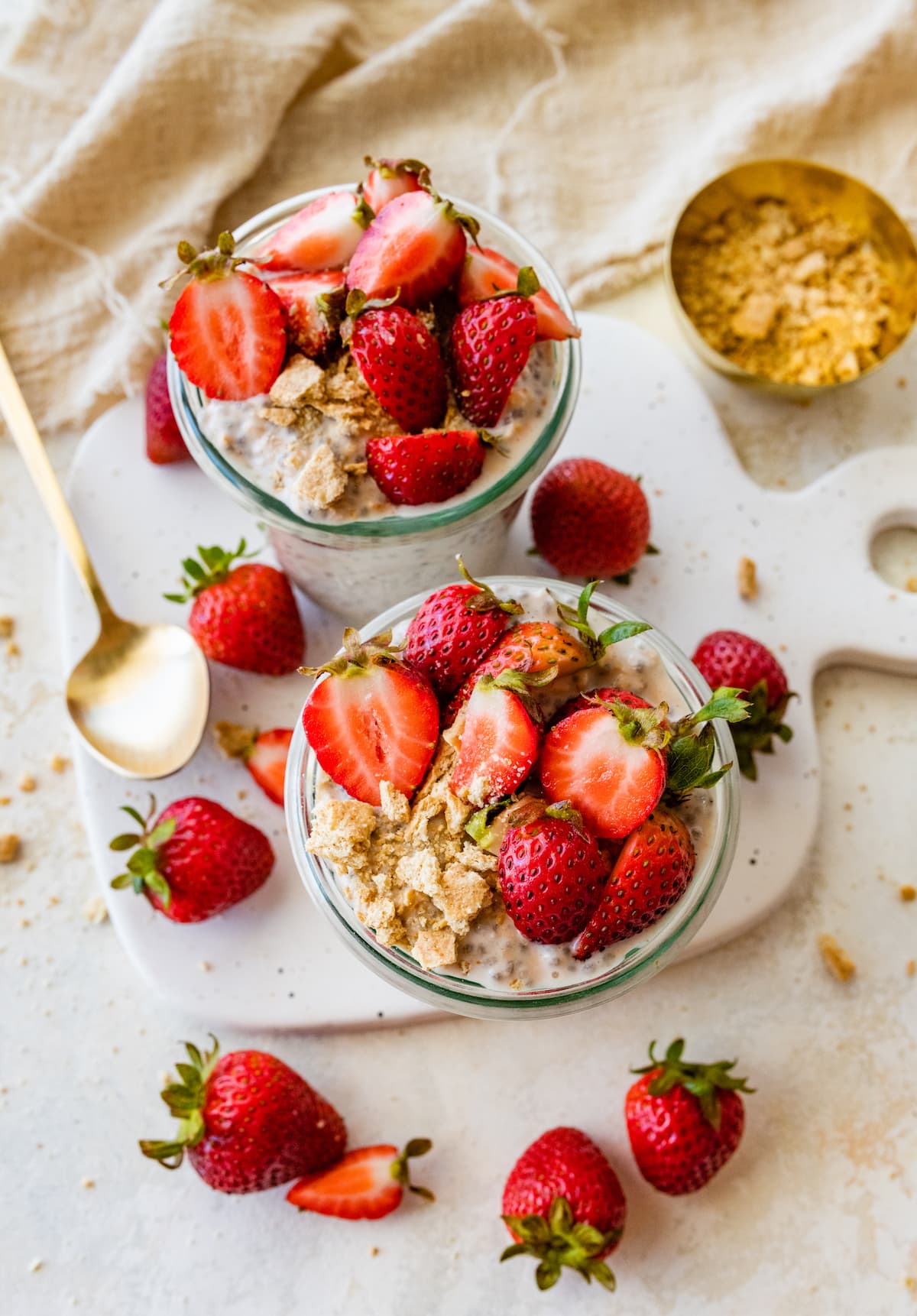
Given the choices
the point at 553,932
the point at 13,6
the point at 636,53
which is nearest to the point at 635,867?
the point at 553,932

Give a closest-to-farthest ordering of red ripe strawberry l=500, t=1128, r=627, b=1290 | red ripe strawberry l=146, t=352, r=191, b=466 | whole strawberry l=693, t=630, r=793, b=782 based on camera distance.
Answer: red ripe strawberry l=500, t=1128, r=627, b=1290
whole strawberry l=693, t=630, r=793, b=782
red ripe strawberry l=146, t=352, r=191, b=466

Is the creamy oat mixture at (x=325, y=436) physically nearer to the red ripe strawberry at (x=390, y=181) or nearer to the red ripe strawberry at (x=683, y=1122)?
the red ripe strawberry at (x=390, y=181)

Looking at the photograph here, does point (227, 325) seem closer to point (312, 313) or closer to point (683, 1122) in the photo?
point (312, 313)

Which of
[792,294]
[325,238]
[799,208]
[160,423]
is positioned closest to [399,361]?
[325,238]

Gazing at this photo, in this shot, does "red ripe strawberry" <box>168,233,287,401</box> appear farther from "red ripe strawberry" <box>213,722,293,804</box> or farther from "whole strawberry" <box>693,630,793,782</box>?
"whole strawberry" <box>693,630,793,782</box>

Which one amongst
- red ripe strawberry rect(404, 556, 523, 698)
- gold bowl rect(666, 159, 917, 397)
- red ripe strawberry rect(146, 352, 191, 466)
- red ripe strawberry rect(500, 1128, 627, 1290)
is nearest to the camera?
red ripe strawberry rect(404, 556, 523, 698)

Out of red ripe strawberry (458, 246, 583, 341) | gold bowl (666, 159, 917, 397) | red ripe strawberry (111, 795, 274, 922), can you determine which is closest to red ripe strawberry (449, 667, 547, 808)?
red ripe strawberry (458, 246, 583, 341)

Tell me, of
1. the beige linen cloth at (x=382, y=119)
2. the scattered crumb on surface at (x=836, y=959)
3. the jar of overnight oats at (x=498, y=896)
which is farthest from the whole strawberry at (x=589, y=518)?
the scattered crumb on surface at (x=836, y=959)
